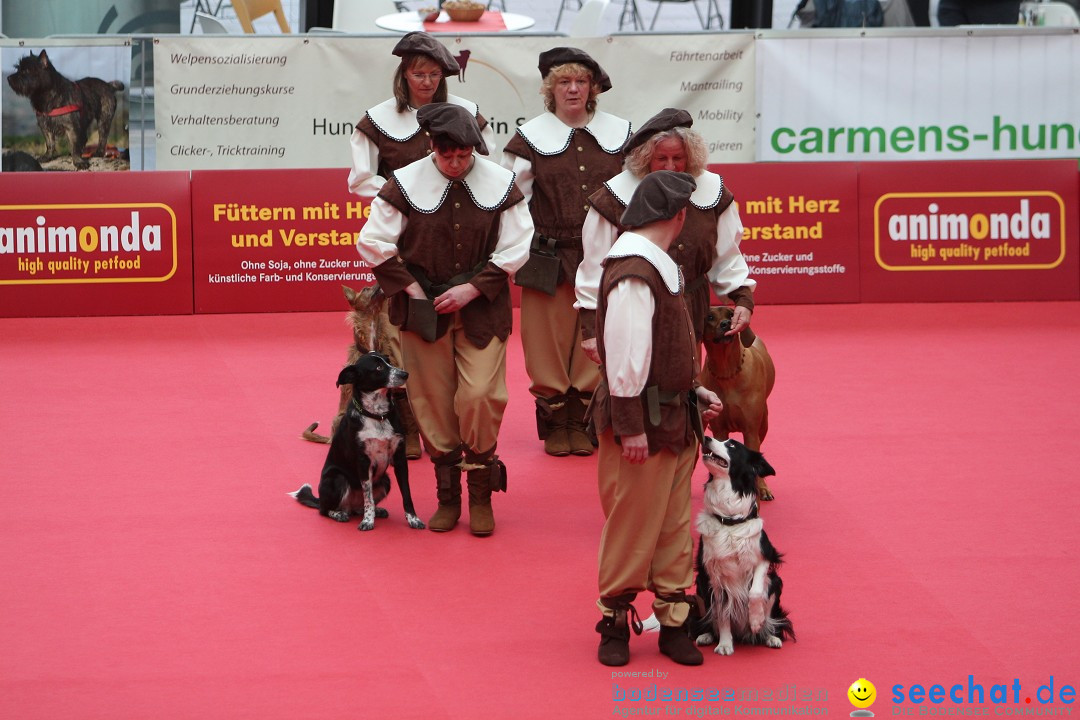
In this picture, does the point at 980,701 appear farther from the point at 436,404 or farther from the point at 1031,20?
the point at 1031,20

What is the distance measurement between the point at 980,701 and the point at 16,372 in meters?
7.07

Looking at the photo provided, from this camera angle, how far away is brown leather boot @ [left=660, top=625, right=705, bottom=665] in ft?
16.4

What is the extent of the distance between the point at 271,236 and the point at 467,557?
19.1ft

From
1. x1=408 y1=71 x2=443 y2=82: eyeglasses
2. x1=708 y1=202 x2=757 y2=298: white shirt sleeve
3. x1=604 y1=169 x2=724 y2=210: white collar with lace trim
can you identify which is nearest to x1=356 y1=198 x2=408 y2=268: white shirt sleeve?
→ x1=604 y1=169 x2=724 y2=210: white collar with lace trim

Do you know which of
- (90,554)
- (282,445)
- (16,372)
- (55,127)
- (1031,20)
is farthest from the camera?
(1031,20)

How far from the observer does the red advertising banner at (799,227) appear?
1167 centimetres

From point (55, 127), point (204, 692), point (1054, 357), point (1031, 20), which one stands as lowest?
point (204, 692)

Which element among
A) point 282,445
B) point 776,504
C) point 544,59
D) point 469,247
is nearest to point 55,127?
point 282,445

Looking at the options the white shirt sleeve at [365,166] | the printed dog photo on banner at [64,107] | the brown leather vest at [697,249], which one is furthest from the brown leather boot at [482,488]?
the printed dog photo on banner at [64,107]

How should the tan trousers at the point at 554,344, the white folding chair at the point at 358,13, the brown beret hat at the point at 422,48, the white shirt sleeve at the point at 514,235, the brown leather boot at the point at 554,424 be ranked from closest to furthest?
the white shirt sleeve at the point at 514,235, the brown beret hat at the point at 422,48, the tan trousers at the point at 554,344, the brown leather boot at the point at 554,424, the white folding chair at the point at 358,13

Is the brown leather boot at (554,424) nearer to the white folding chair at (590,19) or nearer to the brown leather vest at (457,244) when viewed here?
the brown leather vest at (457,244)

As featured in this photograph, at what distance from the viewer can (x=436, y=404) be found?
652cm

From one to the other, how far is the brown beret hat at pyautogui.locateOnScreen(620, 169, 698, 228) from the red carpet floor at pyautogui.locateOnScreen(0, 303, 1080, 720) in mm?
1549

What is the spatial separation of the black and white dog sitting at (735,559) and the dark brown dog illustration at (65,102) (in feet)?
27.0
